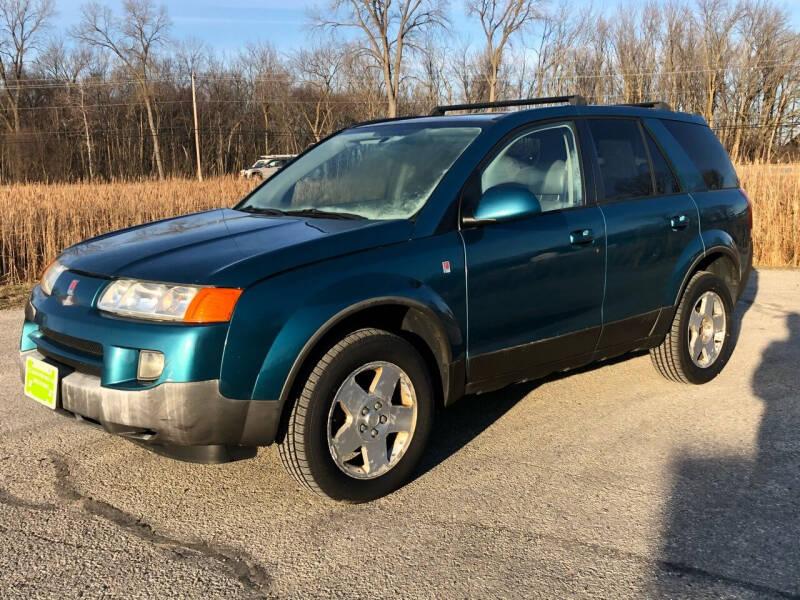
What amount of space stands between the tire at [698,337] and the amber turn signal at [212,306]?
3.15 m

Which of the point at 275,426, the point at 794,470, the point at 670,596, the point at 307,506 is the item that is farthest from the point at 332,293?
the point at 794,470

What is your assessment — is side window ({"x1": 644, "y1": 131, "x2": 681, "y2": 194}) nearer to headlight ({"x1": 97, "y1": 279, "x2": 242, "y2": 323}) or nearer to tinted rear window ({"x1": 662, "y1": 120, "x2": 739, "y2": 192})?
tinted rear window ({"x1": 662, "y1": 120, "x2": 739, "y2": 192})

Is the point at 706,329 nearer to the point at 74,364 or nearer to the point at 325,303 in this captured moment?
the point at 325,303

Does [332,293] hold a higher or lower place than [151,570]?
higher

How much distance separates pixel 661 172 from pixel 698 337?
118 cm

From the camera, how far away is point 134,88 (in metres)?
51.0

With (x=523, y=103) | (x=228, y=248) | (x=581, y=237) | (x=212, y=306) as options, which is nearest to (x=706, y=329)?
(x=581, y=237)

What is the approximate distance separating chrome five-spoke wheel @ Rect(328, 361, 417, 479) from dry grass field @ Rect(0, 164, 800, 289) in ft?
25.0

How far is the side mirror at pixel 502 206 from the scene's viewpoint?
138 inches

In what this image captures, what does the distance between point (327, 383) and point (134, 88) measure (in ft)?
176

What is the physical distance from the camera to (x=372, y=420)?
10.6 ft

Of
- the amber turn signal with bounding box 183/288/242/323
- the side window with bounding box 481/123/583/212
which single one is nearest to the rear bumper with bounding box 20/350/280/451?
the amber turn signal with bounding box 183/288/242/323

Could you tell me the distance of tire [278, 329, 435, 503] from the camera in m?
3.01

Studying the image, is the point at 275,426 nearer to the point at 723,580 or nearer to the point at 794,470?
the point at 723,580
